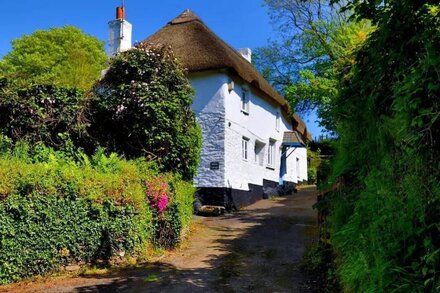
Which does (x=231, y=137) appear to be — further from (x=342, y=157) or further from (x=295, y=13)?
(x=342, y=157)

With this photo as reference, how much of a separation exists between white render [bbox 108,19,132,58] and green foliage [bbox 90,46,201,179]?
271 inches

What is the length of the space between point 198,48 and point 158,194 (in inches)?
427

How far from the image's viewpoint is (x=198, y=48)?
1980cm

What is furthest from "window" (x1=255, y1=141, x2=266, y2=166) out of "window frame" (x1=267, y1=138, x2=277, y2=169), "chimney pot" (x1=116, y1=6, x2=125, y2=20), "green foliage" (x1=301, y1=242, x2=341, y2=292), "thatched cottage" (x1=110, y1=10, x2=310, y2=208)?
"green foliage" (x1=301, y1=242, x2=341, y2=292)

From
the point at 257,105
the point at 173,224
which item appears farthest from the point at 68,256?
the point at 257,105

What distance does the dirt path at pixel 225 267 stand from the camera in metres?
7.66

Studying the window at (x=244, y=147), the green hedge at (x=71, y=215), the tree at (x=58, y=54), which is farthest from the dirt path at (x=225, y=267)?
the tree at (x=58, y=54)

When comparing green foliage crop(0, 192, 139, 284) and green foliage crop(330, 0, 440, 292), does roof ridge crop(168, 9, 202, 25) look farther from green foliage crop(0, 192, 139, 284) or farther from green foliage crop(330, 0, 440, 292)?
green foliage crop(330, 0, 440, 292)

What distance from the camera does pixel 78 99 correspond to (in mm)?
13438

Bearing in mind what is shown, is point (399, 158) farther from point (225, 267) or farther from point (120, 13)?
point (120, 13)

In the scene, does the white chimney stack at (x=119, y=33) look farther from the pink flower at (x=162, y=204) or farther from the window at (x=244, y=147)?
the pink flower at (x=162, y=204)

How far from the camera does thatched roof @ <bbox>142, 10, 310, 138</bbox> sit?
738 inches

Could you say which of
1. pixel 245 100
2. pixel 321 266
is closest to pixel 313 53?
pixel 245 100

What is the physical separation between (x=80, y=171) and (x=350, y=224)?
6.62m
